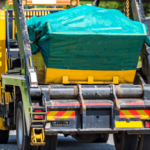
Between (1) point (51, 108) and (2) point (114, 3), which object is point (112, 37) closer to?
(1) point (51, 108)

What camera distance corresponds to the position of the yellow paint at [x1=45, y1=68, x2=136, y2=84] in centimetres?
629

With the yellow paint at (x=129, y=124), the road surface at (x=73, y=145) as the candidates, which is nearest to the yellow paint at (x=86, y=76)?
the yellow paint at (x=129, y=124)

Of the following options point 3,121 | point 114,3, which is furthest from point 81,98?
point 114,3

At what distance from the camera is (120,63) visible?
6410 mm

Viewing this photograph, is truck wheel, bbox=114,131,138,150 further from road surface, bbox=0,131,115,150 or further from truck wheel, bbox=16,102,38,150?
truck wheel, bbox=16,102,38,150

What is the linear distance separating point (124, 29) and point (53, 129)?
207 cm

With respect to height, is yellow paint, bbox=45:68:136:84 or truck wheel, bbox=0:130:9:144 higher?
yellow paint, bbox=45:68:136:84

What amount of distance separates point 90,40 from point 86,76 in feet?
2.37

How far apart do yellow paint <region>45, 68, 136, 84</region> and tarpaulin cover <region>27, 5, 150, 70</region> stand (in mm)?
80

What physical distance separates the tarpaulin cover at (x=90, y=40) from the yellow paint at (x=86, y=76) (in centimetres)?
8

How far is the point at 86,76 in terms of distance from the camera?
643 centimetres

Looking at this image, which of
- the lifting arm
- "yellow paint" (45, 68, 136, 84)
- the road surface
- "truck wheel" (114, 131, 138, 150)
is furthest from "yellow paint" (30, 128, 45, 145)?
the road surface

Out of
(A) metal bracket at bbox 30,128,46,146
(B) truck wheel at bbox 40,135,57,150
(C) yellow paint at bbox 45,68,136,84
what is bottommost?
(B) truck wheel at bbox 40,135,57,150

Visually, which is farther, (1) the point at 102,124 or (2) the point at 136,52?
(2) the point at 136,52
